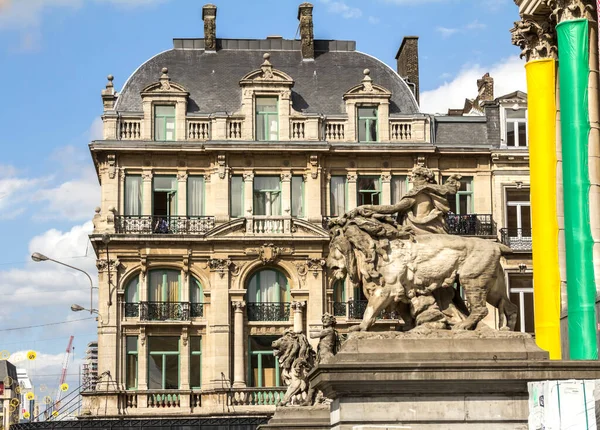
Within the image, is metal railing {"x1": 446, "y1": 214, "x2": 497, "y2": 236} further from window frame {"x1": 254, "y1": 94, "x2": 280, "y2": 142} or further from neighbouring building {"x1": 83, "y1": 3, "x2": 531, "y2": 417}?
window frame {"x1": 254, "y1": 94, "x2": 280, "y2": 142}

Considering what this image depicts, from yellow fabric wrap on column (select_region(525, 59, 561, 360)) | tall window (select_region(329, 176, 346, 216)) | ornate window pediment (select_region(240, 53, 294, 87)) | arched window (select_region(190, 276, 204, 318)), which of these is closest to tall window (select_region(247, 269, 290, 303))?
arched window (select_region(190, 276, 204, 318))

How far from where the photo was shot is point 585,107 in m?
29.0

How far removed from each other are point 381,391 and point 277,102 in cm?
4424

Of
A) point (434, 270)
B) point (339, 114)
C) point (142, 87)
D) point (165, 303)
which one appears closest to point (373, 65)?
point (339, 114)

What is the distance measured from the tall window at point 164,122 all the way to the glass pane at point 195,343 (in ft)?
30.3

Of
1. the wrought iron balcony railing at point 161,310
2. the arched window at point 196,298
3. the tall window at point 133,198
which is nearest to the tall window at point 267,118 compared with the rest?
the tall window at point 133,198

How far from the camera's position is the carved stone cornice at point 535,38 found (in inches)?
1243

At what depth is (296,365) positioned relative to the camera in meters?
29.8

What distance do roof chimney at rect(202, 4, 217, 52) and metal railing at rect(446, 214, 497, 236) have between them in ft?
47.9

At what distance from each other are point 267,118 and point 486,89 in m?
12.8

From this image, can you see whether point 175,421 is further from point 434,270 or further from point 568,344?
point 434,270

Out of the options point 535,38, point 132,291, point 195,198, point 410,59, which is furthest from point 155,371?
point 535,38

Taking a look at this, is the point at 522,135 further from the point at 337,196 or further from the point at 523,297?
the point at 337,196

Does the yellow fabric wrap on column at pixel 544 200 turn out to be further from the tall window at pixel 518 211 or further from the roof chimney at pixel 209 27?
the roof chimney at pixel 209 27
